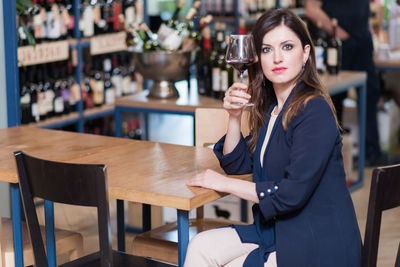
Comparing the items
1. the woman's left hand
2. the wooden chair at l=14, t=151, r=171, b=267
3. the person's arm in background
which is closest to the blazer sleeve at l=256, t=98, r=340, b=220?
the woman's left hand

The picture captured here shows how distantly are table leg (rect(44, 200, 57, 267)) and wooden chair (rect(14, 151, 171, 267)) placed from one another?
0.72 feet

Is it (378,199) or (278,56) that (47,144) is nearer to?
(278,56)

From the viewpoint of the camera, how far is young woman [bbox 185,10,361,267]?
2084mm

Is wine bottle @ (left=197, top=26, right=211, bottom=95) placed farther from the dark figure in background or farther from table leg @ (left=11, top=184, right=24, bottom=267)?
table leg @ (left=11, top=184, right=24, bottom=267)

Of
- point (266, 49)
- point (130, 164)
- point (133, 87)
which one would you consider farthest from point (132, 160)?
point (133, 87)

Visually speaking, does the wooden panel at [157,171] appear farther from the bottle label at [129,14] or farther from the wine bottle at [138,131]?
the wine bottle at [138,131]

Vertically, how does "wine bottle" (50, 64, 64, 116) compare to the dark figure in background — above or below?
below

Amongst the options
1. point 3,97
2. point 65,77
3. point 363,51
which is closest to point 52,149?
point 3,97

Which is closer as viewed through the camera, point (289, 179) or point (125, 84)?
point (289, 179)

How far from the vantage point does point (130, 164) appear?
2453 mm

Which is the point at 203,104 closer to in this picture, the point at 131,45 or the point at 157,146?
the point at 131,45

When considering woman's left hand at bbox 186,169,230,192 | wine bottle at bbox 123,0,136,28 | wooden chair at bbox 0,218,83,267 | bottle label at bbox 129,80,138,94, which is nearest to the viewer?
woman's left hand at bbox 186,169,230,192

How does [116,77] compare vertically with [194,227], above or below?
above

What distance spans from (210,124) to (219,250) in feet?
2.60
